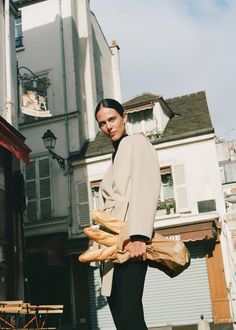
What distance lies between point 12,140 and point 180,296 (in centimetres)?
856

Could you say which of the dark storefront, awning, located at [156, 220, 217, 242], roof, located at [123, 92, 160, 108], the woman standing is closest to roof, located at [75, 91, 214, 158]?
roof, located at [123, 92, 160, 108]

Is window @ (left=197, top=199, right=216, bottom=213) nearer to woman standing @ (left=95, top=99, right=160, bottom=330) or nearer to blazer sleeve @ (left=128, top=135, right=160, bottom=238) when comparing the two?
woman standing @ (left=95, top=99, right=160, bottom=330)

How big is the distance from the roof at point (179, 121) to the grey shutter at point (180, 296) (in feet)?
13.9

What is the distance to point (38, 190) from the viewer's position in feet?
62.8

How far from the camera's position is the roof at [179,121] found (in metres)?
17.6

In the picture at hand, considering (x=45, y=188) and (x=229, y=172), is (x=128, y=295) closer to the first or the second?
(x=45, y=188)

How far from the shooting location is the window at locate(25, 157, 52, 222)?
61.7 feet

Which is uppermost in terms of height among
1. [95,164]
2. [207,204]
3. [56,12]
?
[56,12]

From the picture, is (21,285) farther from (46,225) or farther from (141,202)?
(141,202)

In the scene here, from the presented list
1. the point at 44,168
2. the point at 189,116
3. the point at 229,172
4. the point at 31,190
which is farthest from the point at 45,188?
the point at 229,172

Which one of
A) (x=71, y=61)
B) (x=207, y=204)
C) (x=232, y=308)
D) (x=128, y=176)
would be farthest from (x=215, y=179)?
(x=128, y=176)

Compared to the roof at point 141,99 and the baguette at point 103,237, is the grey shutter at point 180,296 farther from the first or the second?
the baguette at point 103,237

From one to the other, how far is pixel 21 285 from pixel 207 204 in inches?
303

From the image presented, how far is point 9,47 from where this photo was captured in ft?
43.4
